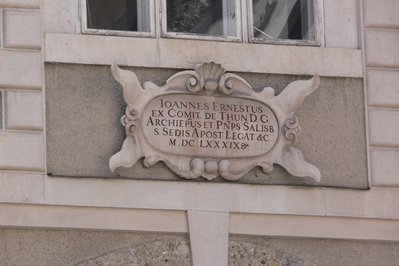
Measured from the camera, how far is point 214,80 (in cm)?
1597

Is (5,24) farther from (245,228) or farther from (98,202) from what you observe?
(245,228)

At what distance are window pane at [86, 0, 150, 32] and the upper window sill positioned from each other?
0.21 m

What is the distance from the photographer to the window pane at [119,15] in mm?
16062

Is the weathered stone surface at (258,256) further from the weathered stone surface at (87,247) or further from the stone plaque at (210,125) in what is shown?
the stone plaque at (210,125)

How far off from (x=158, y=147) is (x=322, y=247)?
1728 mm

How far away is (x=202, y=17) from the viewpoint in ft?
53.8

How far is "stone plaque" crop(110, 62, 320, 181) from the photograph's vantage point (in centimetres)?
1573

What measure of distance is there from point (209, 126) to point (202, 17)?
3.65 feet

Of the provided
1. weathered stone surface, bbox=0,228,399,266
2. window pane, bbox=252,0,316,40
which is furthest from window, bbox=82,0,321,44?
weathered stone surface, bbox=0,228,399,266

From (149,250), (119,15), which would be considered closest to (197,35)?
(119,15)

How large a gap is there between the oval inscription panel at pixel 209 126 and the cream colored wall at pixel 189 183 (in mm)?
316

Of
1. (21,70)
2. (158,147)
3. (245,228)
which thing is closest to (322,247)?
(245,228)

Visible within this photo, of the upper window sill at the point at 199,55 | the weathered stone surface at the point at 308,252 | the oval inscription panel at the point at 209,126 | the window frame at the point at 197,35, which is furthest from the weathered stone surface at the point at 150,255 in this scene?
the window frame at the point at 197,35

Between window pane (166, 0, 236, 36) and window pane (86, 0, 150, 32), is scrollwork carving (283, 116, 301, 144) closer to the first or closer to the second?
window pane (166, 0, 236, 36)
